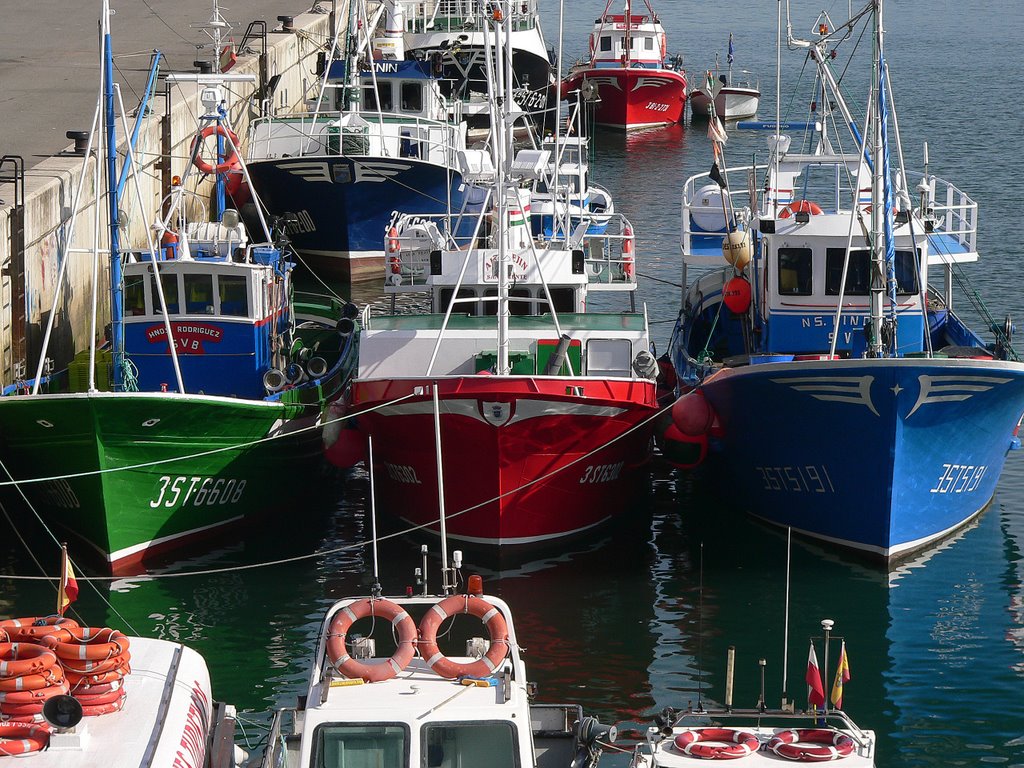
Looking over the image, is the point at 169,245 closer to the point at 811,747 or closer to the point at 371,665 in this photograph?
the point at 371,665

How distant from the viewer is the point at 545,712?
13250 millimetres

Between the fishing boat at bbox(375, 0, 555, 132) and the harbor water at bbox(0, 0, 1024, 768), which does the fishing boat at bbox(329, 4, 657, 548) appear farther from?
the fishing boat at bbox(375, 0, 555, 132)

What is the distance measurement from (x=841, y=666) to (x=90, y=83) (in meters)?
29.6

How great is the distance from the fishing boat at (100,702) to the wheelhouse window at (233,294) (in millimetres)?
8998

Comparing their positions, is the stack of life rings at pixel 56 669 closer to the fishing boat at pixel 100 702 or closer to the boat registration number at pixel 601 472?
the fishing boat at pixel 100 702

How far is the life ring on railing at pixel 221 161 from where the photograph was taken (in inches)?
911

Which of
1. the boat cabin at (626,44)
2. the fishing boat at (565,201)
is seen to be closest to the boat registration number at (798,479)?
the fishing boat at (565,201)

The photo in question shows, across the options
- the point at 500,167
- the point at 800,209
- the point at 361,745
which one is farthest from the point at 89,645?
the point at 800,209

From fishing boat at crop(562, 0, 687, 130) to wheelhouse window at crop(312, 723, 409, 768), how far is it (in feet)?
159

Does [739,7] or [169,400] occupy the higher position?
[739,7]

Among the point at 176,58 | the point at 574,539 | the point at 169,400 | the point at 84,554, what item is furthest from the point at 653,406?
the point at 176,58

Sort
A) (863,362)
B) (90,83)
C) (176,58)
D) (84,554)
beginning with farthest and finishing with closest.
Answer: (176,58) → (90,83) → (84,554) → (863,362)

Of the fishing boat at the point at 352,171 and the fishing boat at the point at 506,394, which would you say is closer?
the fishing boat at the point at 506,394

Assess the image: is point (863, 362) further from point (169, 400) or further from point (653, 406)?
point (169, 400)
